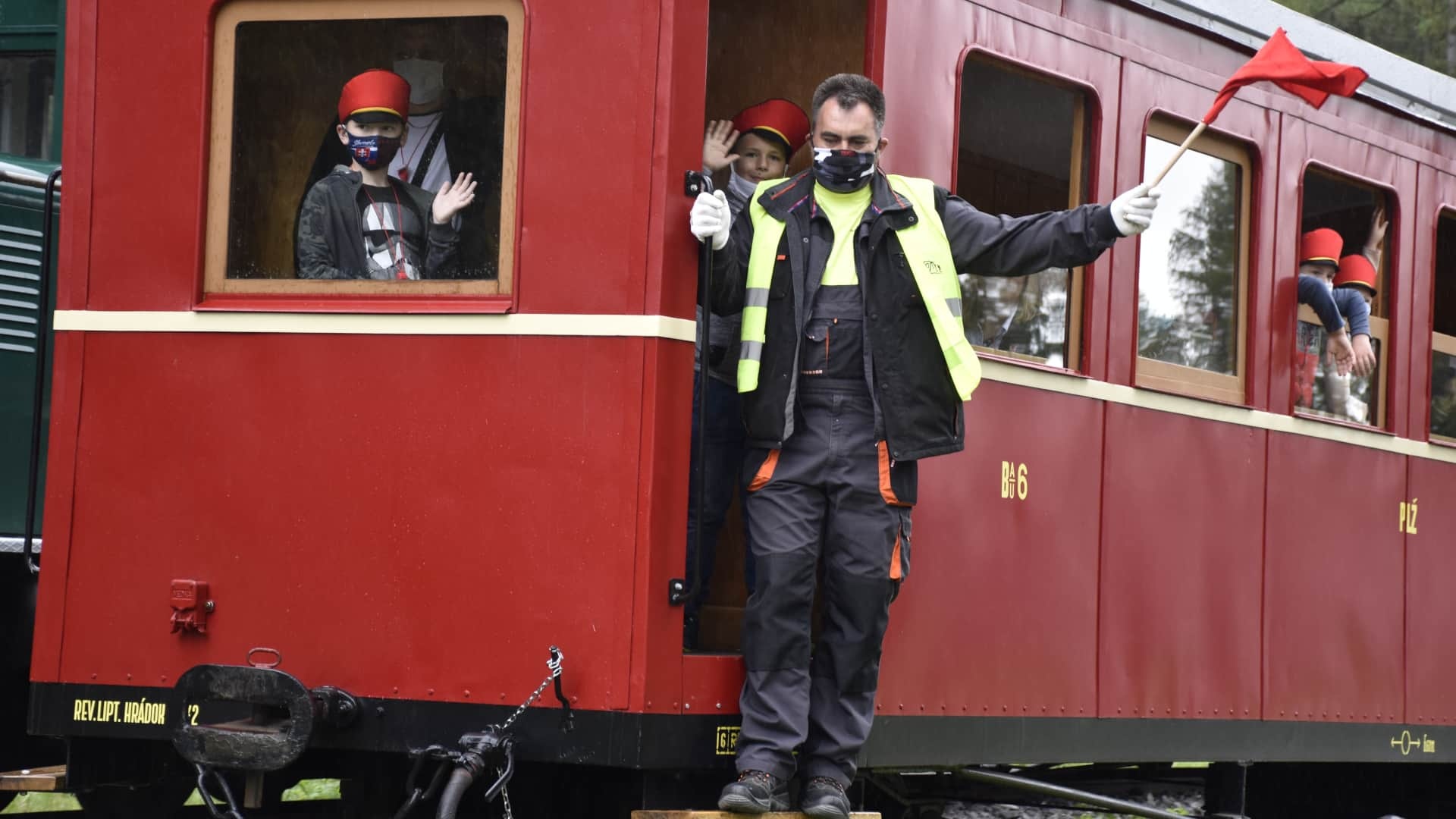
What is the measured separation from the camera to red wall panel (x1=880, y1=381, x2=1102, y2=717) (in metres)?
5.37

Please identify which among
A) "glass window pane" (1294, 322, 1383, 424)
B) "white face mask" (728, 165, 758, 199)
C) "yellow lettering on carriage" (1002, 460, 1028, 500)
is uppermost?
"white face mask" (728, 165, 758, 199)

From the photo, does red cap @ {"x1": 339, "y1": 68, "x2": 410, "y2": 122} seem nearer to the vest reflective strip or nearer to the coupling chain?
the vest reflective strip

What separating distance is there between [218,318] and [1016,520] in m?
2.41

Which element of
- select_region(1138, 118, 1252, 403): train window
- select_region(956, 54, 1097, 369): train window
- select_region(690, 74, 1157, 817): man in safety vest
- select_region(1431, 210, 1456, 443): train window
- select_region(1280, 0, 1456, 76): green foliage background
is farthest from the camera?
select_region(1280, 0, 1456, 76): green foliage background

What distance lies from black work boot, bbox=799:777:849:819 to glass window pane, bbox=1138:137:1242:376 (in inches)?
84.9

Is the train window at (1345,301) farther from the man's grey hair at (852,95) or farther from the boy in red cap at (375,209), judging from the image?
the boy in red cap at (375,209)

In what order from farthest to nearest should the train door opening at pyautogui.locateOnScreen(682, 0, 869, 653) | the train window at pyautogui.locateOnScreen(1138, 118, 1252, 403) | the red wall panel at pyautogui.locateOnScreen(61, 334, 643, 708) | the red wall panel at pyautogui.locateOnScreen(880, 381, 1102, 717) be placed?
the train window at pyautogui.locateOnScreen(1138, 118, 1252, 403)
the red wall panel at pyautogui.locateOnScreen(880, 381, 1102, 717)
the train door opening at pyautogui.locateOnScreen(682, 0, 869, 653)
the red wall panel at pyautogui.locateOnScreen(61, 334, 643, 708)

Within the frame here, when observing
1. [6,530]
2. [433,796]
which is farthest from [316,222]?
[6,530]

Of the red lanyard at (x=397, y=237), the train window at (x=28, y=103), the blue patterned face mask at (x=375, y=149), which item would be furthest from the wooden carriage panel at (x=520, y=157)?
the train window at (x=28, y=103)

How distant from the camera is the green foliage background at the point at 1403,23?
19.9 m

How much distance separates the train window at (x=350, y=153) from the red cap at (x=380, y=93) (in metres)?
0.02

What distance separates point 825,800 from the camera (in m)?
4.74

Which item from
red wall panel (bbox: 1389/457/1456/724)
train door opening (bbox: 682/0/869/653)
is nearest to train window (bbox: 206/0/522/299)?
train door opening (bbox: 682/0/869/653)

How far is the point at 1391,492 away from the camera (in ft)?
23.9
